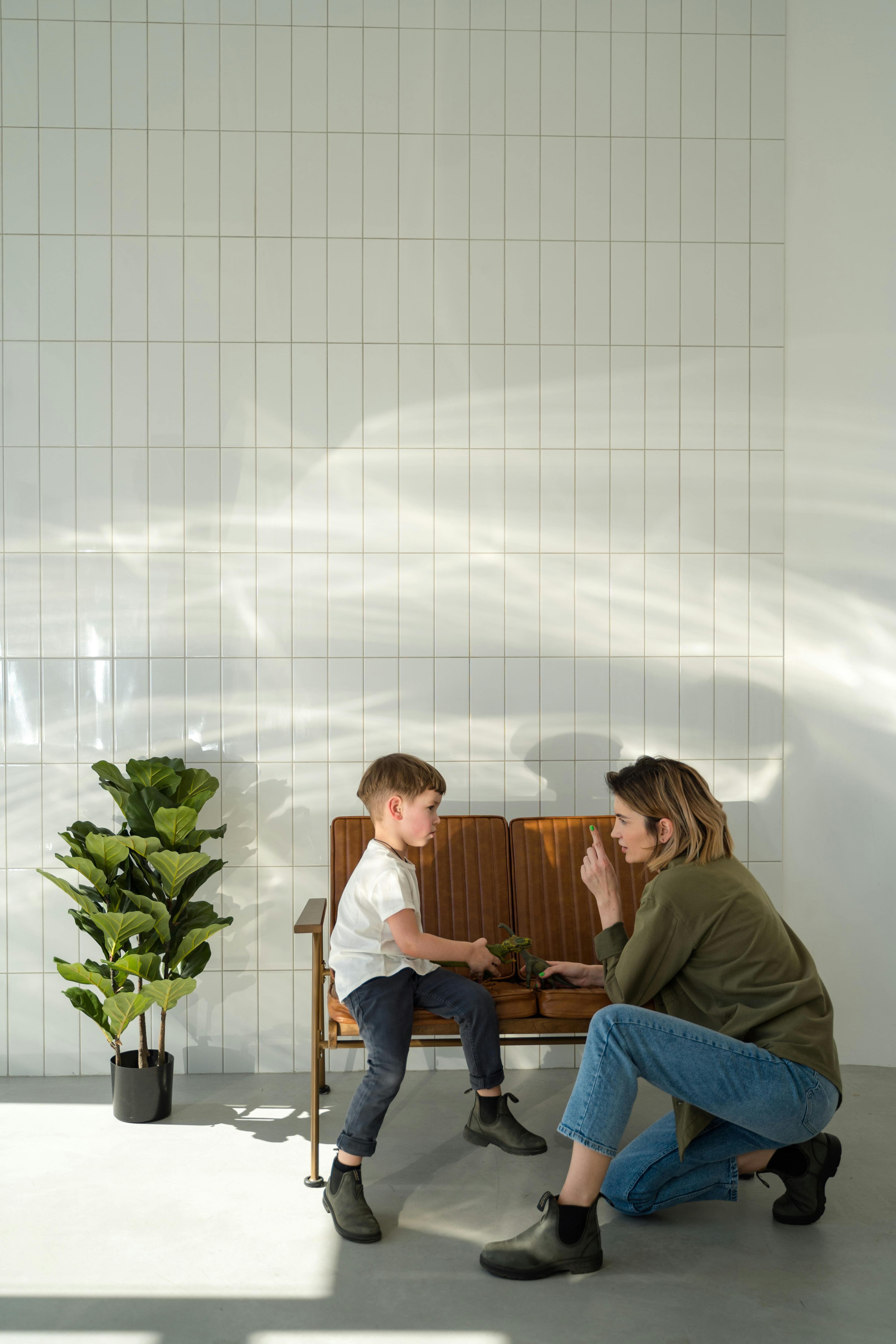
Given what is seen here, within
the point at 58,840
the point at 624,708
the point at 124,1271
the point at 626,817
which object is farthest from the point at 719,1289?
the point at 58,840

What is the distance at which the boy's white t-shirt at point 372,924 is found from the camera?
2.51m

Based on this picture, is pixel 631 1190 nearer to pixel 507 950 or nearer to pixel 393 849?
pixel 507 950

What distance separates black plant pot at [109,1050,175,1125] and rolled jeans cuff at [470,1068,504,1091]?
1086 mm

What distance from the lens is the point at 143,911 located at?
9.90 feet

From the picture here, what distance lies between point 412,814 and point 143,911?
1044mm

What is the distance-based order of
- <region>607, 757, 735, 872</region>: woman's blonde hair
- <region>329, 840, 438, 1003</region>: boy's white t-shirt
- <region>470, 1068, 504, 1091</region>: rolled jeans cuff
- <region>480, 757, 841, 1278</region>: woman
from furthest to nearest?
<region>470, 1068, 504, 1091</region>: rolled jeans cuff, <region>329, 840, 438, 1003</region>: boy's white t-shirt, <region>607, 757, 735, 872</region>: woman's blonde hair, <region>480, 757, 841, 1278</region>: woman

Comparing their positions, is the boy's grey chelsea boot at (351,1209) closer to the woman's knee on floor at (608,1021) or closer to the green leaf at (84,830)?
the woman's knee on floor at (608,1021)

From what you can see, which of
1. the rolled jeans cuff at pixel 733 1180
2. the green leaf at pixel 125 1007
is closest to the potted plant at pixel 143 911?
the green leaf at pixel 125 1007

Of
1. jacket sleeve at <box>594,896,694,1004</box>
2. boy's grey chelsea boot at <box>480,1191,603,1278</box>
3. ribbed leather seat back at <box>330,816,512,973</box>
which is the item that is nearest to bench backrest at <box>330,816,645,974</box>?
ribbed leather seat back at <box>330,816,512,973</box>

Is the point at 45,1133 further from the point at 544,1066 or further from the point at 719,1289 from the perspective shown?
the point at 719,1289

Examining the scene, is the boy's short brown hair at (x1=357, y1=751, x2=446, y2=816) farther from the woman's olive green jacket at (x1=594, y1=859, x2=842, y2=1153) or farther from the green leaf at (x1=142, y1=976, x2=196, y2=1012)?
the green leaf at (x1=142, y1=976, x2=196, y2=1012)

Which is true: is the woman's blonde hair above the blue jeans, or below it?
above

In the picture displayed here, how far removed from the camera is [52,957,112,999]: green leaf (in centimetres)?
298

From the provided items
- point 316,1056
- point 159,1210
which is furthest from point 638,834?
point 159,1210
